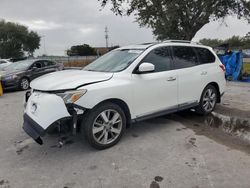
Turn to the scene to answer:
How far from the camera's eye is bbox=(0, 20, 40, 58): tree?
49531 mm

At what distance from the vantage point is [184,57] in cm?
512

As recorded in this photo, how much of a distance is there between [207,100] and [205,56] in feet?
3.32

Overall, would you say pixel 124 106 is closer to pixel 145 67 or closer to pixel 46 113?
pixel 145 67

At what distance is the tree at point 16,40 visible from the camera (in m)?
49.5

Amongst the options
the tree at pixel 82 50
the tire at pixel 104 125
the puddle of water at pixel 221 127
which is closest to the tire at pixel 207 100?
the puddle of water at pixel 221 127

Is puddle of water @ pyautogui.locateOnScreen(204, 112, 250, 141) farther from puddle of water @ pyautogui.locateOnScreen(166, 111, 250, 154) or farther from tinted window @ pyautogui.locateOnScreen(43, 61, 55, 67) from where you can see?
tinted window @ pyautogui.locateOnScreen(43, 61, 55, 67)

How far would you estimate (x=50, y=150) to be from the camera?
3982mm

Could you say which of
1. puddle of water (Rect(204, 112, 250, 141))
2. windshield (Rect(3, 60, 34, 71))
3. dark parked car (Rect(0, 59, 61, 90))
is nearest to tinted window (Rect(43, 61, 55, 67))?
dark parked car (Rect(0, 59, 61, 90))

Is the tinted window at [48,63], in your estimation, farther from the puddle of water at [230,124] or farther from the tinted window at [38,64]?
the puddle of water at [230,124]

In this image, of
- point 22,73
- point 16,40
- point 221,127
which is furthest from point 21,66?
point 16,40

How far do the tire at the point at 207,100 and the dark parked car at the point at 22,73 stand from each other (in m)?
8.09

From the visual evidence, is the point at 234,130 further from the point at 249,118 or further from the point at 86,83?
the point at 86,83

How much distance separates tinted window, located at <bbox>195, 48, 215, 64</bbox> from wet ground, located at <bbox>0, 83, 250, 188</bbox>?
1.52m

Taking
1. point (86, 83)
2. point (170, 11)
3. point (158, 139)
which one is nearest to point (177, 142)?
point (158, 139)
